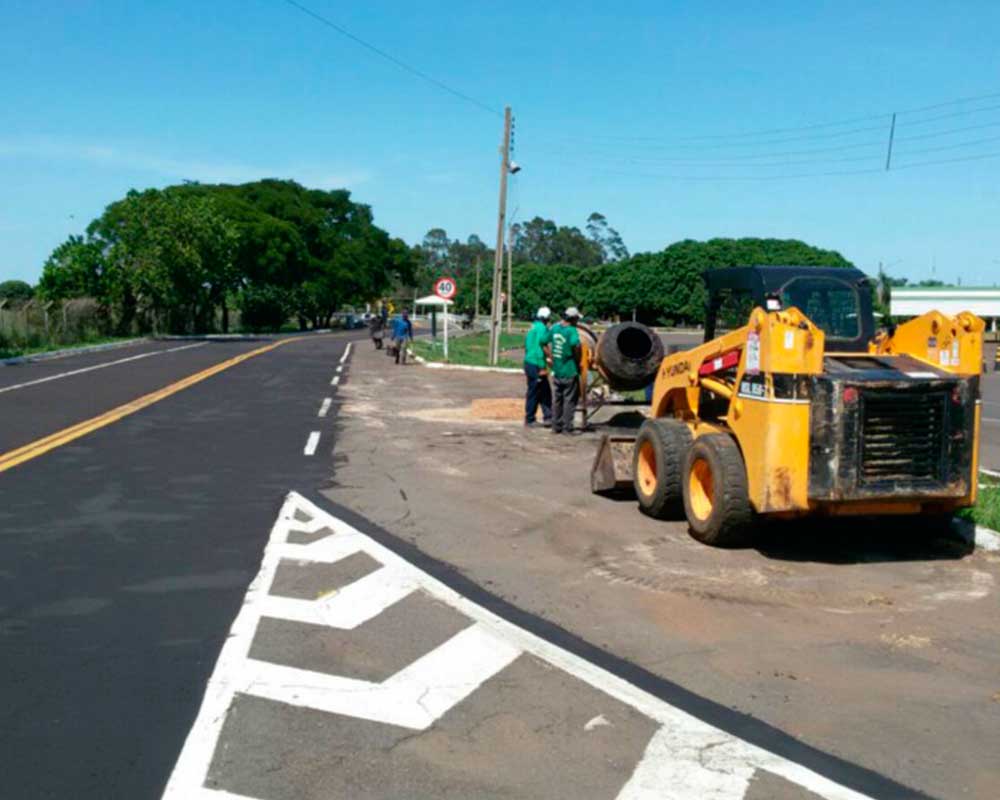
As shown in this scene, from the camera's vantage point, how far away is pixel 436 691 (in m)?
5.51

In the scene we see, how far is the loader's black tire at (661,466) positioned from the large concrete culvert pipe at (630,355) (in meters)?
4.90

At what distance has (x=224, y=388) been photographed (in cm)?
2430

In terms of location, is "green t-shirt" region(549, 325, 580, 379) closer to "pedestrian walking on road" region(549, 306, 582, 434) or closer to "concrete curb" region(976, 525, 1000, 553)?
"pedestrian walking on road" region(549, 306, 582, 434)

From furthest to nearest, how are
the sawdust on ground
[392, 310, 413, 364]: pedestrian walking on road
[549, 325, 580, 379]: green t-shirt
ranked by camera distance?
[392, 310, 413, 364]: pedestrian walking on road → the sawdust on ground → [549, 325, 580, 379]: green t-shirt

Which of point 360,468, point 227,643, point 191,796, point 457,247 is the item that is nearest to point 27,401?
point 360,468

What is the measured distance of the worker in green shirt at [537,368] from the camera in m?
17.5

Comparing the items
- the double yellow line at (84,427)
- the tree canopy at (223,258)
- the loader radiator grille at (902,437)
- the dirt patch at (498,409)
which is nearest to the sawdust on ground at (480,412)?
the dirt patch at (498,409)

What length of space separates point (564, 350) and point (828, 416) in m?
8.54

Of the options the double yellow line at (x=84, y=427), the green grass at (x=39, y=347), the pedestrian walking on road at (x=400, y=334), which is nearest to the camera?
the double yellow line at (x=84, y=427)

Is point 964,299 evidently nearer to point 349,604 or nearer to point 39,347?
point 39,347

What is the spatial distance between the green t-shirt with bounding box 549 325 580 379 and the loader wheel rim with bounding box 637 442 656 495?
229 inches

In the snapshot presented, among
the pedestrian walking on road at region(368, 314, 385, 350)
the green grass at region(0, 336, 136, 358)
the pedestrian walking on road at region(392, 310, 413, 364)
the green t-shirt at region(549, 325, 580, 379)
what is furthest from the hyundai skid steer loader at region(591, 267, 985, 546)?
the pedestrian walking on road at region(368, 314, 385, 350)

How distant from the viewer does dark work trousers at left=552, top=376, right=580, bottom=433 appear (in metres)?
16.5

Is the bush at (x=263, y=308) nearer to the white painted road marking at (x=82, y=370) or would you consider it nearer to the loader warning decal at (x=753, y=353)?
the white painted road marking at (x=82, y=370)
